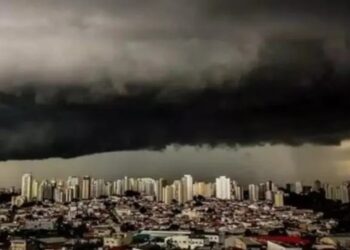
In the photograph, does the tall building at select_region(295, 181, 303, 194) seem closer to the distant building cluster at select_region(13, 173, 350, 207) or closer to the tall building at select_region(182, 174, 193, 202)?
the distant building cluster at select_region(13, 173, 350, 207)

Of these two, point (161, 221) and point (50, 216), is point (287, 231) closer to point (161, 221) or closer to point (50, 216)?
point (161, 221)

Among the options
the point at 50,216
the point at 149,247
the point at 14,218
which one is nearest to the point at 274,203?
the point at 149,247

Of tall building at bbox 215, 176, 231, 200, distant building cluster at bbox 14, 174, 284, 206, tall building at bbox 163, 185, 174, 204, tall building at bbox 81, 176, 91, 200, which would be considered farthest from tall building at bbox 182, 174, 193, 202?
tall building at bbox 81, 176, 91, 200

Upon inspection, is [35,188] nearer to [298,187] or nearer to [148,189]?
[148,189]

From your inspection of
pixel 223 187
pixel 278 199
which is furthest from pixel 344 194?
pixel 223 187

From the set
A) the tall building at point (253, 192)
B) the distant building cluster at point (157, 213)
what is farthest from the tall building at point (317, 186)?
the tall building at point (253, 192)

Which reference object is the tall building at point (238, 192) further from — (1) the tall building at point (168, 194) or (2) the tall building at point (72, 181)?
(2) the tall building at point (72, 181)
